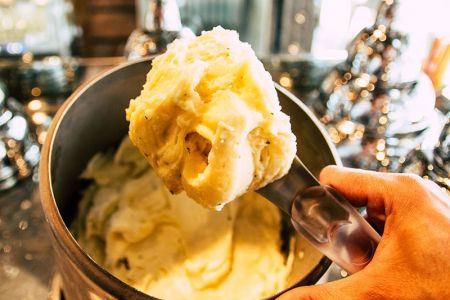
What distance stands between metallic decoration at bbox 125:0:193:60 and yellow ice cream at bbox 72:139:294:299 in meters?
0.23

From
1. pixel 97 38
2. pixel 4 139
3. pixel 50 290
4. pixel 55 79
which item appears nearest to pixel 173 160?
pixel 50 290

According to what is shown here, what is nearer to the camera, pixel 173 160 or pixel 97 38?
pixel 173 160

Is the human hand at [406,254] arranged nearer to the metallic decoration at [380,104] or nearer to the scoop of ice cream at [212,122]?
the scoop of ice cream at [212,122]

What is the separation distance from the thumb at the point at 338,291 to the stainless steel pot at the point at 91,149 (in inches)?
1.7

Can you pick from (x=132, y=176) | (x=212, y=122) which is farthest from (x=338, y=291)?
(x=132, y=176)

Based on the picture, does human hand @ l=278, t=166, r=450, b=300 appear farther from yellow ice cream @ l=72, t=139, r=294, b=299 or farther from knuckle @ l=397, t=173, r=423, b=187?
yellow ice cream @ l=72, t=139, r=294, b=299

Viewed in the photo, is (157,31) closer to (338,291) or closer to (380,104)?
(380,104)

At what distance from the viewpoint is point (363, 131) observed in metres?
0.95

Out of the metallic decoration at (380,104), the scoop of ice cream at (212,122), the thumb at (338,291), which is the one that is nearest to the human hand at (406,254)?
the thumb at (338,291)

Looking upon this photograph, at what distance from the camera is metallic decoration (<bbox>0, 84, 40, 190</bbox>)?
89 centimetres

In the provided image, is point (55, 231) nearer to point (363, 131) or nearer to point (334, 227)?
point (334, 227)

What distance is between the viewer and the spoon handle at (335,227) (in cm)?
54

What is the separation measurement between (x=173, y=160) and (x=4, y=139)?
19.8 inches

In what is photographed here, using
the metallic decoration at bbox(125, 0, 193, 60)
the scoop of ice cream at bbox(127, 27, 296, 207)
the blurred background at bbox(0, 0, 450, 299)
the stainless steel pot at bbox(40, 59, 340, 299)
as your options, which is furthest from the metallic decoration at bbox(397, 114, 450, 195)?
the metallic decoration at bbox(125, 0, 193, 60)
